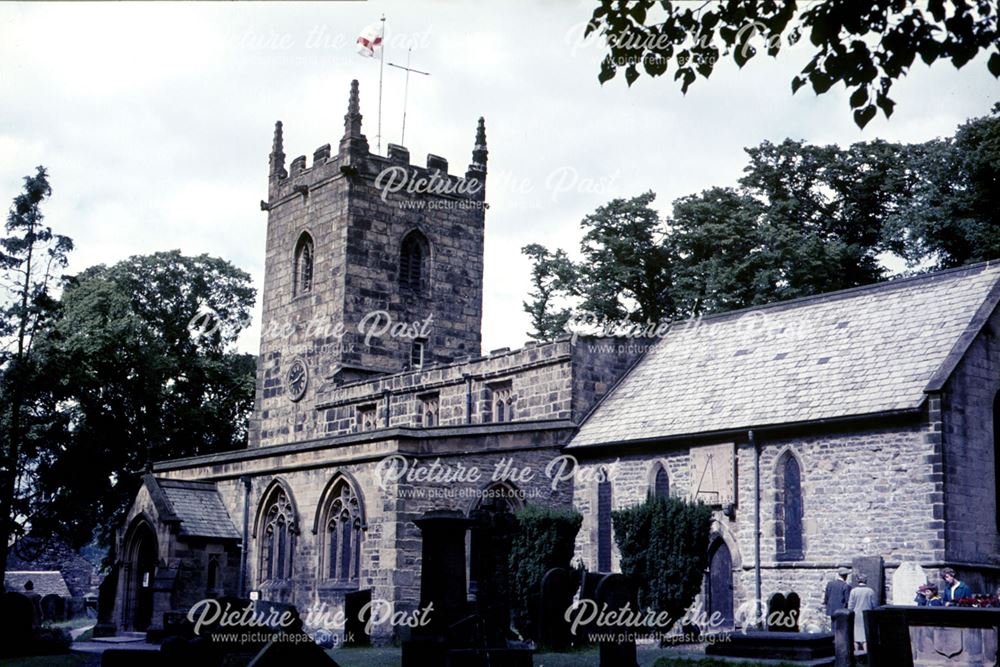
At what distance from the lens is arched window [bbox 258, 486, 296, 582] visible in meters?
33.2

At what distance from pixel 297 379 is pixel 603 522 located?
1613 cm

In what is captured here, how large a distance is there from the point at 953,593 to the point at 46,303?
25192 millimetres

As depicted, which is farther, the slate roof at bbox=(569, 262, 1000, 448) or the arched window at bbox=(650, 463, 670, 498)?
the arched window at bbox=(650, 463, 670, 498)

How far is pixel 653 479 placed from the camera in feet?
97.5

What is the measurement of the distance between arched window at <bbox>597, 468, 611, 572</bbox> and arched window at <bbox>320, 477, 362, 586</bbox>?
573cm

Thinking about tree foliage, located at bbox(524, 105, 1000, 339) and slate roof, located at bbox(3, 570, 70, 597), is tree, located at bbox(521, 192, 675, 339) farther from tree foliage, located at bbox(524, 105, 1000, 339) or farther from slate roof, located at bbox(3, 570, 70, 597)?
slate roof, located at bbox(3, 570, 70, 597)

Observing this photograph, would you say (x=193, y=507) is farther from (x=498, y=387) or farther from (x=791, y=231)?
(x=791, y=231)

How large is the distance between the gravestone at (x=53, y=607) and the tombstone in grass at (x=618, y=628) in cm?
3472

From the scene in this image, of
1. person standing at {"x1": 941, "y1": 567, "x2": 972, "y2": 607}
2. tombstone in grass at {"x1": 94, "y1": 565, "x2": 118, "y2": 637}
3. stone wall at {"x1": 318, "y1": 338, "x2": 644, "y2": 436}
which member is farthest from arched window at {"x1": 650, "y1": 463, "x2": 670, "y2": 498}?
tombstone in grass at {"x1": 94, "y1": 565, "x2": 118, "y2": 637}

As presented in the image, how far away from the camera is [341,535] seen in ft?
102

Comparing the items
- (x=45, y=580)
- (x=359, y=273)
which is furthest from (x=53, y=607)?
(x=359, y=273)

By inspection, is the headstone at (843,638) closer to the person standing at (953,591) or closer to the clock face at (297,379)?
the person standing at (953,591)

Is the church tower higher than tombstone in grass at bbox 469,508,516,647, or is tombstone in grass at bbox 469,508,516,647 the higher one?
the church tower

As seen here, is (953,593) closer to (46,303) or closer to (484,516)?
(484,516)
